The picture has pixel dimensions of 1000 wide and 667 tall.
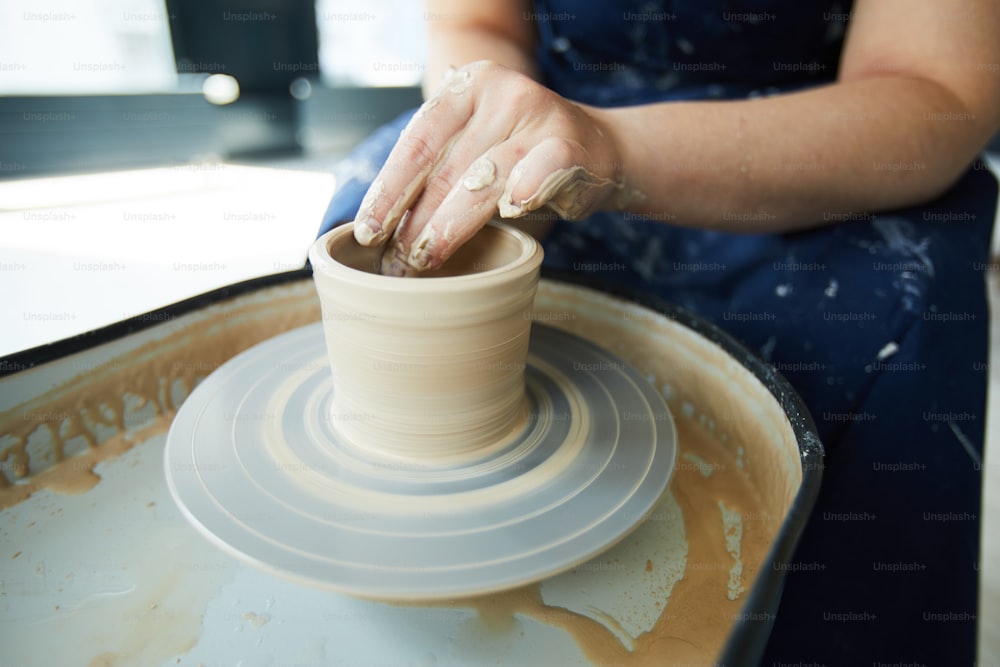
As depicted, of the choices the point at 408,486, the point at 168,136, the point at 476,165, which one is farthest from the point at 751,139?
the point at 168,136

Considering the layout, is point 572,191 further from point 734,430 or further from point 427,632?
point 427,632

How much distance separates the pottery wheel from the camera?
69cm

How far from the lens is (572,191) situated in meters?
0.87

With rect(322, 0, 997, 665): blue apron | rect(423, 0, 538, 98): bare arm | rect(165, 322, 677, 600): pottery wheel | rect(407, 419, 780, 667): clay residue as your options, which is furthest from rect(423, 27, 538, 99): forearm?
rect(407, 419, 780, 667): clay residue

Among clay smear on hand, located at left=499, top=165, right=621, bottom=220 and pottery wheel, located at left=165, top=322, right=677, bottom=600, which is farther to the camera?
clay smear on hand, located at left=499, top=165, right=621, bottom=220

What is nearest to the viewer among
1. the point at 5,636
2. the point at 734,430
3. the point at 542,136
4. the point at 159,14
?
the point at 5,636

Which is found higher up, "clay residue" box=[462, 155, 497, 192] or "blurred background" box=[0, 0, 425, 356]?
"clay residue" box=[462, 155, 497, 192]

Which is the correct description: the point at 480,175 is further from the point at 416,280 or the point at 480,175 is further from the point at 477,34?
the point at 477,34

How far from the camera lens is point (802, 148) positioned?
1.05 m

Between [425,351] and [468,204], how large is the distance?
0.65ft

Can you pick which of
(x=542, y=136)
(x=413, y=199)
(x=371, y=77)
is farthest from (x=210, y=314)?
(x=371, y=77)

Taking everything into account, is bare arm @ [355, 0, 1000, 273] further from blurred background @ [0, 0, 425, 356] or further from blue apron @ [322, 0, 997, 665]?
blurred background @ [0, 0, 425, 356]

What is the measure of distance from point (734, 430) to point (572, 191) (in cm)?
46

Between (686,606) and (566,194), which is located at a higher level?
(566,194)
